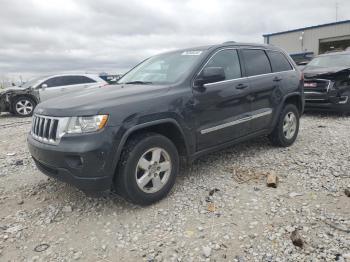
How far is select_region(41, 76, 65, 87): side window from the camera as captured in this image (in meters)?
11.1

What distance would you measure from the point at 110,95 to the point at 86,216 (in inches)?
52.7

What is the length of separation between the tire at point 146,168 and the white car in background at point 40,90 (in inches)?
301

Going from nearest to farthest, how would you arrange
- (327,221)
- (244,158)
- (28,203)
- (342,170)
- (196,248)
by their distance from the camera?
(196,248)
(327,221)
(28,203)
(342,170)
(244,158)

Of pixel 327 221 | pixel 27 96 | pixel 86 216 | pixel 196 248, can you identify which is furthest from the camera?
pixel 27 96

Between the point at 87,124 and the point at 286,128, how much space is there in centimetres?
367

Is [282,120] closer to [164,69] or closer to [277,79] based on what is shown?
[277,79]

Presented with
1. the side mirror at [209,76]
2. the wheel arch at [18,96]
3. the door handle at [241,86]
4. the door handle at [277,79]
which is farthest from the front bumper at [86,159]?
the wheel arch at [18,96]

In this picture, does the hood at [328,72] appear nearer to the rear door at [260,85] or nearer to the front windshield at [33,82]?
the rear door at [260,85]

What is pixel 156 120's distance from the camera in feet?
11.1

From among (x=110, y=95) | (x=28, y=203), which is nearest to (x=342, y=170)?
(x=110, y=95)

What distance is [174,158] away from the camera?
3.62 metres

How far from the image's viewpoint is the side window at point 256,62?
185 inches

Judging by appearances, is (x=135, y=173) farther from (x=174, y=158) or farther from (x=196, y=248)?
(x=196, y=248)

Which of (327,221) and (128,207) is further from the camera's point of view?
(128,207)
